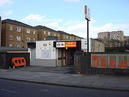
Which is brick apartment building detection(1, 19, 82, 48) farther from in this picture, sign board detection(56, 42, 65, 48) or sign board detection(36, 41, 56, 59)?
sign board detection(56, 42, 65, 48)

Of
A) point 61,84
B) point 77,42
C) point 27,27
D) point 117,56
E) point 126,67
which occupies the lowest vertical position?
point 61,84

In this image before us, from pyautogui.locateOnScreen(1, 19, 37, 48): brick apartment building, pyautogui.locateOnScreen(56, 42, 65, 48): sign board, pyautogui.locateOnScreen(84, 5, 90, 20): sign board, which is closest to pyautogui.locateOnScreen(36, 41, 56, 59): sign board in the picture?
pyautogui.locateOnScreen(56, 42, 65, 48): sign board

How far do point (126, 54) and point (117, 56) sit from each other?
790mm

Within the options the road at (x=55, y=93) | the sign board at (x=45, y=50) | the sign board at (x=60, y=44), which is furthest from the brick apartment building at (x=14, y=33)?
the road at (x=55, y=93)

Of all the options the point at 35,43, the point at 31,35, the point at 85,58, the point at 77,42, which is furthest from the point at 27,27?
the point at 85,58

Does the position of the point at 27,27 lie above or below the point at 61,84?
above

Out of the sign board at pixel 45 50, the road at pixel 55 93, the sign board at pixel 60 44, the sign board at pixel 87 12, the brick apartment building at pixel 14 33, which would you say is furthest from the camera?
the brick apartment building at pixel 14 33

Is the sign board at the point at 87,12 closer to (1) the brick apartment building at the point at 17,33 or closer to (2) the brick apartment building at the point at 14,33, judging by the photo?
(1) the brick apartment building at the point at 17,33

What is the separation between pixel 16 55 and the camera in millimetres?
23516

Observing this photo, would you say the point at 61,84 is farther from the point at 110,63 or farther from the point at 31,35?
the point at 31,35

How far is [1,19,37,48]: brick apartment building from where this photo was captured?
5062cm

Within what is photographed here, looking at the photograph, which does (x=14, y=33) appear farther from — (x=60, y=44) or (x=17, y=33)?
(x=60, y=44)

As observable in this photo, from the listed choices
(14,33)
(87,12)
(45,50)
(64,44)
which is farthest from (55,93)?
(14,33)

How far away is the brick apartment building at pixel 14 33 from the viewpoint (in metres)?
50.6
